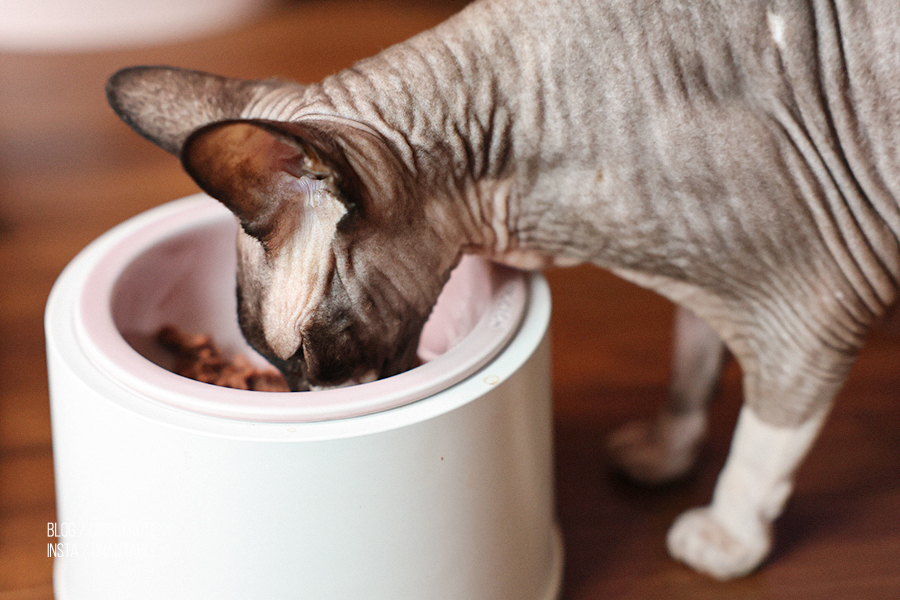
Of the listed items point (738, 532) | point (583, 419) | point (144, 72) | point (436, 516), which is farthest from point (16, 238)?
point (738, 532)

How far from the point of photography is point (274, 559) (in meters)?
0.62

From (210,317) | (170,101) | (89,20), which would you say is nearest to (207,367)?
(210,317)

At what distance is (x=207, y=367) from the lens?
0.83 metres

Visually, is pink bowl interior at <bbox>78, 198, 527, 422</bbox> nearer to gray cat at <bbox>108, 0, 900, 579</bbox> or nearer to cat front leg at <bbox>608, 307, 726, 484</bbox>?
gray cat at <bbox>108, 0, 900, 579</bbox>

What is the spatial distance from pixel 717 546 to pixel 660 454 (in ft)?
0.49

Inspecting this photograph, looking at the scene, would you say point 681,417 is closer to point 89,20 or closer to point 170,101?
point 170,101

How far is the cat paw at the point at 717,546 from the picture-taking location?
85 centimetres

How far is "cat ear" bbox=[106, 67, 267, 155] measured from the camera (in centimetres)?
71

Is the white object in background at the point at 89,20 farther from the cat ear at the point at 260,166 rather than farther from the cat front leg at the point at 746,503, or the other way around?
the cat front leg at the point at 746,503

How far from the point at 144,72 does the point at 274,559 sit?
0.41m

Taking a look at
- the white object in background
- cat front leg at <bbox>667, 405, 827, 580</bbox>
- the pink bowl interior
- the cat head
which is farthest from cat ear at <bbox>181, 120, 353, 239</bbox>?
the white object in background

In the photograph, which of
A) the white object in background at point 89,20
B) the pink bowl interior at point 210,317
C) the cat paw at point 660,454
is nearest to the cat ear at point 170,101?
the pink bowl interior at point 210,317

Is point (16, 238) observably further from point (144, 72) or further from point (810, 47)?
point (810, 47)

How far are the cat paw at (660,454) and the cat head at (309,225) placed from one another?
37 cm
